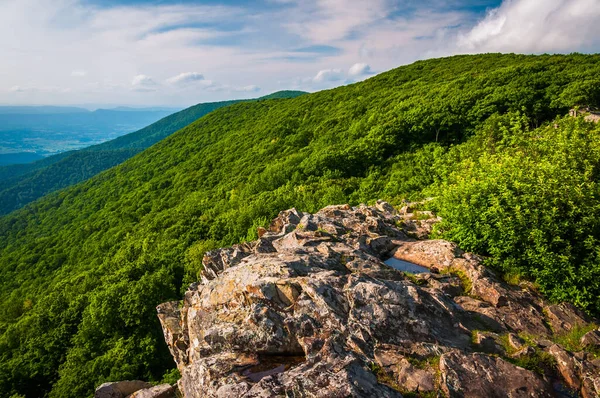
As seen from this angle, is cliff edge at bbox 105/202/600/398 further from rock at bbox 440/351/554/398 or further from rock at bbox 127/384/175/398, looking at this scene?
rock at bbox 127/384/175/398

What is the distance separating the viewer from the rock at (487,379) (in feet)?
30.3

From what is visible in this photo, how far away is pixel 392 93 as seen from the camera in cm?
10294

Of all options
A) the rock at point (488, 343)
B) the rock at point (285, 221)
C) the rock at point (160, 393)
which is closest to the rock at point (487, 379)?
the rock at point (488, 343)

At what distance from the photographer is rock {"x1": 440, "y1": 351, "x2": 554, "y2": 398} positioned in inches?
363

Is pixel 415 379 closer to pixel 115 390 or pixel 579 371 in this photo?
pixel 579 371

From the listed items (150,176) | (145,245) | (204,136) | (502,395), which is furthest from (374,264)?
(204,136)

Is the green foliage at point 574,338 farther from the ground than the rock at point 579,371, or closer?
closer

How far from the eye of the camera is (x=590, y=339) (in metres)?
11.7

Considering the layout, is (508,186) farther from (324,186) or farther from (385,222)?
(324,186)

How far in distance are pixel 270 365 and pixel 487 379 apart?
21.8 ft

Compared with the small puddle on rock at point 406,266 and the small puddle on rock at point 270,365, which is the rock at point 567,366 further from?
the small puddle on rock at point 270,365

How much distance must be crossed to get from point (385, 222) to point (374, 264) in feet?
30.1

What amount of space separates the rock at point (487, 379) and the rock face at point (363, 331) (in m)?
0.03

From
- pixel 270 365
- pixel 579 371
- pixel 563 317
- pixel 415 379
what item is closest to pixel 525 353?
pixel 579 371
